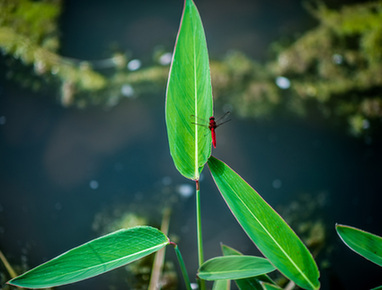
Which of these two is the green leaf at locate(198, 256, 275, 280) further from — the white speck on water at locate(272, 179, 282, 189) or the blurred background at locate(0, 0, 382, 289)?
the white speck on water at locate(272, 179, 282, 189)

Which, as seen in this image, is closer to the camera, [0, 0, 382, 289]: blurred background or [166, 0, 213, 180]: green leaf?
[166, 0, 213, 180]: green leaf

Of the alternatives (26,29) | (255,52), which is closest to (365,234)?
(255,52)

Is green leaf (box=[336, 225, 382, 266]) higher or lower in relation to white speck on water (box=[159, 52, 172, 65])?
lower

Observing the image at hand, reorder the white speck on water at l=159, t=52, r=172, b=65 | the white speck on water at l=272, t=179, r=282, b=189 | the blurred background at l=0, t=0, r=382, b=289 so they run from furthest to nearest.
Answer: the white speck on water at l=159, t=52, r=172, b=65
the white speck on water at l=272, t=179, r=282, b=189
the blurred background at l=0, t=0, r=382, b=289

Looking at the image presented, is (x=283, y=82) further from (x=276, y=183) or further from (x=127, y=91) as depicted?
(x=127, y=91)

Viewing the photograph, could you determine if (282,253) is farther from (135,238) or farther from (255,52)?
(255,52)

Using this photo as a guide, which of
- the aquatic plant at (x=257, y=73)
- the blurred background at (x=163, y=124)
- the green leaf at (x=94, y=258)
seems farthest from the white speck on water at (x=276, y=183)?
the green leaf at (x=94, y=258)

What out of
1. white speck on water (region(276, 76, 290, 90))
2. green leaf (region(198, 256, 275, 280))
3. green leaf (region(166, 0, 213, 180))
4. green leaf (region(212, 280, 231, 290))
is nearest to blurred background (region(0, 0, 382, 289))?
white speck on water (region(276, 76, 290, 90))
